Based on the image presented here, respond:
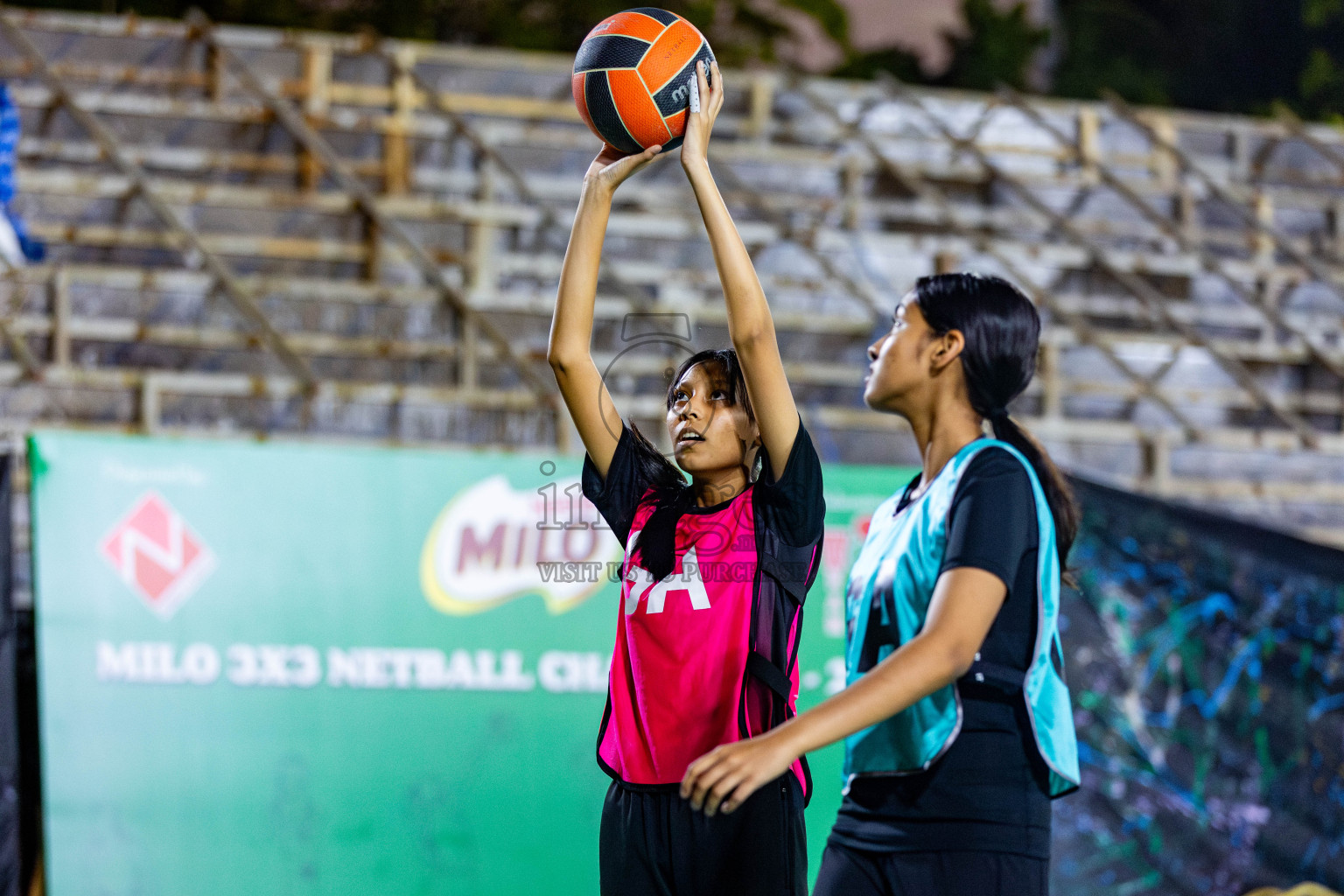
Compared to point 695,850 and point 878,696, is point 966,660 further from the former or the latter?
point 695,850

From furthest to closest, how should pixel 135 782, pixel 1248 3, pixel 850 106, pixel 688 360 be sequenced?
pixel 1248 3 < pixel 850 106 < pixel 135 782 < pixel 688 360

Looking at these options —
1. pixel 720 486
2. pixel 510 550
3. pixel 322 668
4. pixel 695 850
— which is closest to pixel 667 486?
pixel 720 486

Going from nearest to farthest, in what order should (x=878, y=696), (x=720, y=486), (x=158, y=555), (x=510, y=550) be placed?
(x=878, y=696) < (x=720, y=486) < (x=158, y=555) < (x=510, y=550)

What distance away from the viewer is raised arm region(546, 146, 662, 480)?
2098mm

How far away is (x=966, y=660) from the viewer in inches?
68.6

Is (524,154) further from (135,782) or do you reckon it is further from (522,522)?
(135,782)

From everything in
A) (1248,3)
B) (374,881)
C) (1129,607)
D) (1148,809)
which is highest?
(1248,3)

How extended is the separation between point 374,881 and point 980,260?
479 cm

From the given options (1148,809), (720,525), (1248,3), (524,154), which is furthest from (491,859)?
(1248,3)

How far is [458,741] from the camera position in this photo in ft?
14.1

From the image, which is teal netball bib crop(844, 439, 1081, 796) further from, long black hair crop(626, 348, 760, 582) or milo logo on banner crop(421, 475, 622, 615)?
milo logo on banner crop(421, 475, 622, 615)

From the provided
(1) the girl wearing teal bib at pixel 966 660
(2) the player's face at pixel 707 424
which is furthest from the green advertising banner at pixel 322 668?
(1) the girl wearing teal bib at pixel 966 660

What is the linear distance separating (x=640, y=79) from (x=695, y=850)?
4.02 ft

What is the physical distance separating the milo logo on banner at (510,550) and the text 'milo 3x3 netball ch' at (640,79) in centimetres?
225
